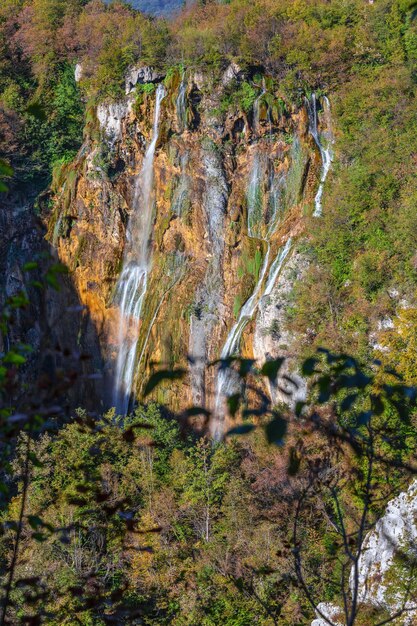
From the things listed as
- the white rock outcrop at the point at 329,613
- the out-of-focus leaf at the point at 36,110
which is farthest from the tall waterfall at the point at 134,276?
the out-of-focus leaf at the point at 36,110

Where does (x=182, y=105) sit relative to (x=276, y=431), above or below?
above

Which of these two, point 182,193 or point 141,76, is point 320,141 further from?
point 141,76

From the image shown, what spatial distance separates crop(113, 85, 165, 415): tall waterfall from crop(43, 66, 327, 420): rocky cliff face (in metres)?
0.17

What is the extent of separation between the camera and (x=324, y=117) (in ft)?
73.3

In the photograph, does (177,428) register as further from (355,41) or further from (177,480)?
(355,41)

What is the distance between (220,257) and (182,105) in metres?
5.02

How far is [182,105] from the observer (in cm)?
2291

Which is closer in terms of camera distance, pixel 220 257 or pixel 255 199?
pixel 220 257

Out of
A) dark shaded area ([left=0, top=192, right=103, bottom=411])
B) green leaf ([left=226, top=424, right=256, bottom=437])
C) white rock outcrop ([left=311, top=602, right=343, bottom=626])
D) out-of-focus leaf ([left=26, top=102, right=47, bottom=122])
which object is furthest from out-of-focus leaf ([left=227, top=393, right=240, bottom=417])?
dark shaded area ([left=0, top=192, right=103, bottom=411])

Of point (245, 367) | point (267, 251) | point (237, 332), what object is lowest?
point (245, 367)

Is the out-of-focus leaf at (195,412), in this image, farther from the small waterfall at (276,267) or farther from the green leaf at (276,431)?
the small waterfall at (276,267)

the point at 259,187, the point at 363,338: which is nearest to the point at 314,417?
the point at 363,338

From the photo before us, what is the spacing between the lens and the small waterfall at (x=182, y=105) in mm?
22744

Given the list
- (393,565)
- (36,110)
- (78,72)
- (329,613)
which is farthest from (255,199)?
(36,110)
